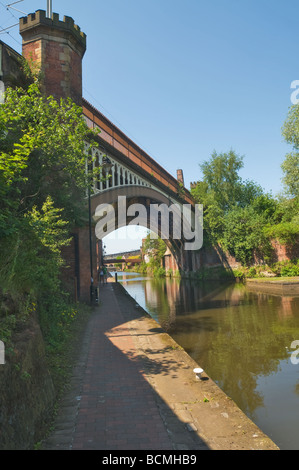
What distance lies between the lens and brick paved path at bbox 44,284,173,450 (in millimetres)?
3107

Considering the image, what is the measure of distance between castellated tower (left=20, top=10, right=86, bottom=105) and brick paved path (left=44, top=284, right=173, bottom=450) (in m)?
11.7

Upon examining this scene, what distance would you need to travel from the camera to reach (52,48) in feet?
43.1

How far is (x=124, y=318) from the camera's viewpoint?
1062cm

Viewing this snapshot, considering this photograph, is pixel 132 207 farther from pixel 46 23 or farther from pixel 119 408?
pixel 119 408

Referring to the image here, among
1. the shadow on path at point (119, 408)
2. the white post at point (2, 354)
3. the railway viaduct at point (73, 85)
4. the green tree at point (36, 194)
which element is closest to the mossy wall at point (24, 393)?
the white post at point (2, 354)

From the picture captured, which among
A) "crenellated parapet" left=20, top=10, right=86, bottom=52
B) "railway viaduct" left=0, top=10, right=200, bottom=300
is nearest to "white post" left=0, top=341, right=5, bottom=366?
"railway viaduct" left=0, top=10, right=200, bottom=300

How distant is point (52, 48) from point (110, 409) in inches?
581

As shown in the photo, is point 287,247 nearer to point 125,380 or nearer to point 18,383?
point 125,380

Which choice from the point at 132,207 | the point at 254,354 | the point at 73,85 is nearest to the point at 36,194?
the point at 254,354

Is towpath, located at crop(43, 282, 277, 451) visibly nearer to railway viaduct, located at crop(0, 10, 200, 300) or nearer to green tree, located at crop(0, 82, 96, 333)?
green tree, located at crop(0, 82, 96, 333)

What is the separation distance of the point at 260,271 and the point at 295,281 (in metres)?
8.84

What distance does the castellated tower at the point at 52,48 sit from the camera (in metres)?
12.9

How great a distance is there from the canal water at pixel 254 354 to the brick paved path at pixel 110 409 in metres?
1.70

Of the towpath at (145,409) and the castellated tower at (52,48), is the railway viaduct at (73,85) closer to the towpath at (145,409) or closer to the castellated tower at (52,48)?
the castellated tower at (52,48)
